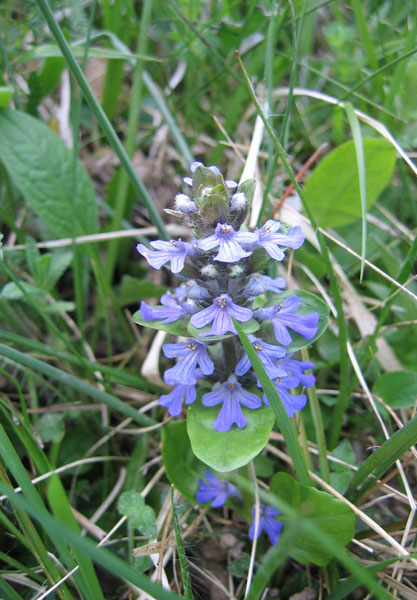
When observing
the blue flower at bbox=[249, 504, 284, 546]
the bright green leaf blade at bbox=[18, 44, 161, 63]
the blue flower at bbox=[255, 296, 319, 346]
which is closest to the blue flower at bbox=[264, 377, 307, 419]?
the blue flower at bbox=[255, 296, 319, 346]

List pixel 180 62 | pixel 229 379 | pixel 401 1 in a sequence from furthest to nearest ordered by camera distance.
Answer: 1. pixel 180 62
2. pixel 401 1
3. pixel 229 379

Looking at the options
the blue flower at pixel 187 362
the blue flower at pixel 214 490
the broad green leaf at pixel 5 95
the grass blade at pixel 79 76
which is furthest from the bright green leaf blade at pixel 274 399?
the broad green leaf at pixel 5 95

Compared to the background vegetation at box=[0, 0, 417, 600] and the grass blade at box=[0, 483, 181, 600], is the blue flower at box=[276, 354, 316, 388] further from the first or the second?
the grass blade at box=[0, 483, 181, 600]

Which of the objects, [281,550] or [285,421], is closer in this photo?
[281,550]

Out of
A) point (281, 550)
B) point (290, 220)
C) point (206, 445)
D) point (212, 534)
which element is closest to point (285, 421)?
point (206, 445)

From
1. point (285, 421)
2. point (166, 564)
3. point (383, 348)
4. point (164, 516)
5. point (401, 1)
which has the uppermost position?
point (401, 1)

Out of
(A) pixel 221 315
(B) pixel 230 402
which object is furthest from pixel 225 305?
(B) pixel 230 402

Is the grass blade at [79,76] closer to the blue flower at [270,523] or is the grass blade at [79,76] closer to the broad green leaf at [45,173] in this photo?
the broad green leaf at [45,173]

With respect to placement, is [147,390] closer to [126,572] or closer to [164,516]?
[164,516]
